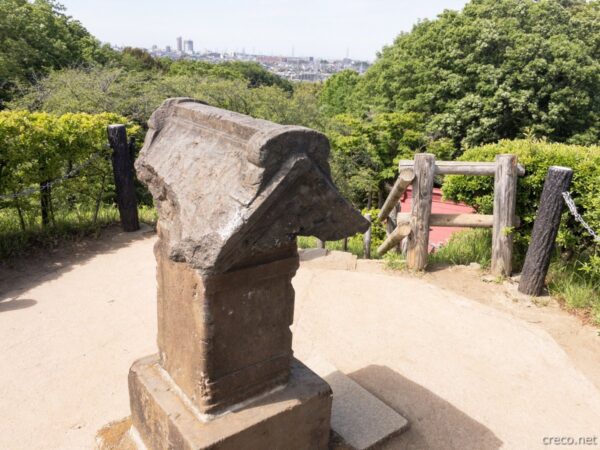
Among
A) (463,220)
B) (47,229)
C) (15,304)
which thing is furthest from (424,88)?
(15,304)

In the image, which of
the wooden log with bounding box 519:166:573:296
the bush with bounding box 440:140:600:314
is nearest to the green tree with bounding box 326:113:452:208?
the bush with bounding box 440:140:600:314

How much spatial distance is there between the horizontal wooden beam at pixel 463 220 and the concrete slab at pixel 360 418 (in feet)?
9.42

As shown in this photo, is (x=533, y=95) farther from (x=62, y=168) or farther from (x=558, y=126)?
(x=62, y=168)

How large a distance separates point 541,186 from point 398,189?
1775 mm

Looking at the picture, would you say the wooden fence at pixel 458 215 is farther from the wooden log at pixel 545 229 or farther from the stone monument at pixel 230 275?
the stone monument at pixel 230 275

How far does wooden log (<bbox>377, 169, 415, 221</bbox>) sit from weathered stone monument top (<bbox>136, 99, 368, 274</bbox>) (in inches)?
143

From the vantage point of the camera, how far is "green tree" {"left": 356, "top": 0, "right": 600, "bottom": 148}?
51.2 ft

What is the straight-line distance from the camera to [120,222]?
8227mm

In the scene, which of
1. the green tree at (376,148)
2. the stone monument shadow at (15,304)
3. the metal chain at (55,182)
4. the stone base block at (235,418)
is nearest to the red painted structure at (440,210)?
the green tree at (376,148)

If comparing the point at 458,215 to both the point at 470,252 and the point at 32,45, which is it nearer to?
the point at 470,252

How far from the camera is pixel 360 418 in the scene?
11.1 ft

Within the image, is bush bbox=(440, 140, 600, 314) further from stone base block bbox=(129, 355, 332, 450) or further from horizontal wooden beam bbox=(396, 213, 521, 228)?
stone base block bbox=(129, 355, 332, 450)

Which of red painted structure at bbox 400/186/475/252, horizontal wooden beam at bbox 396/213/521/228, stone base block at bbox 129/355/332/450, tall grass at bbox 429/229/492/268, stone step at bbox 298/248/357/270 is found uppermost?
horizontal wooden beam at bbox 396/213/521/228

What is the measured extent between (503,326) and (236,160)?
12.9 ft
